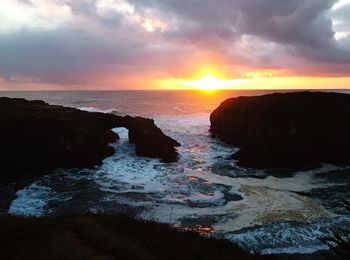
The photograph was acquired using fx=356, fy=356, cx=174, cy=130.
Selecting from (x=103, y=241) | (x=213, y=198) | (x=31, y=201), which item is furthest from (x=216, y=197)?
(x=103, y=241)

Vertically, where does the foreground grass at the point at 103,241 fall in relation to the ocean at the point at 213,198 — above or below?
above

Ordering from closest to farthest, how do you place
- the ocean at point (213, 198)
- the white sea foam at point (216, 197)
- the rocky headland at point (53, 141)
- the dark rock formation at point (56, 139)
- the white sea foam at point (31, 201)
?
the white sea foam at point (216, 197) < the ocean at point (213, 198) < the white sea foam at point (31, 201) < the rocky headland at point (53, 141) < the dark rock formation at point (56, 139)

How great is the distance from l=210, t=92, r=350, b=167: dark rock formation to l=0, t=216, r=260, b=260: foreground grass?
18446 millimetres

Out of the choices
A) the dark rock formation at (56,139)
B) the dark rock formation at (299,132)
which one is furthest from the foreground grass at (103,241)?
the dark rock formation at (299,132)

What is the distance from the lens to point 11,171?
83.8ft

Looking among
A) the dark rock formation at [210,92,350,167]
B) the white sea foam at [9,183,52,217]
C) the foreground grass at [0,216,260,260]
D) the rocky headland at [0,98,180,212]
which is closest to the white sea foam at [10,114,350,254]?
the white sea foam at [9,183,52,217]

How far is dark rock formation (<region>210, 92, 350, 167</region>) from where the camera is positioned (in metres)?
30.1

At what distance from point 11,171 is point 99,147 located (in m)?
7.78

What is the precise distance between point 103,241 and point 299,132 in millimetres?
24760

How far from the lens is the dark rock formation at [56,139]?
87.5ft

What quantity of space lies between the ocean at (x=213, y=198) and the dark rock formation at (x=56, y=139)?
158 cm

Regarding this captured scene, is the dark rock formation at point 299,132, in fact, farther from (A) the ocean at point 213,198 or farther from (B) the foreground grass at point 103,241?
(B) the foreground grass at point 103,241

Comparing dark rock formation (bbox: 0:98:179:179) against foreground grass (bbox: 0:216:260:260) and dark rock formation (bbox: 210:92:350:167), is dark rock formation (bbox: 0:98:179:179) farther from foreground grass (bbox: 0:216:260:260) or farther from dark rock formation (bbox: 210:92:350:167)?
foreground grass (bbox: 0:216:260:260)

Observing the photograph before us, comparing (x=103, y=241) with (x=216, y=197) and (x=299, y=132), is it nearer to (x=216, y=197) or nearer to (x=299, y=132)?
(x=216, y=197)
